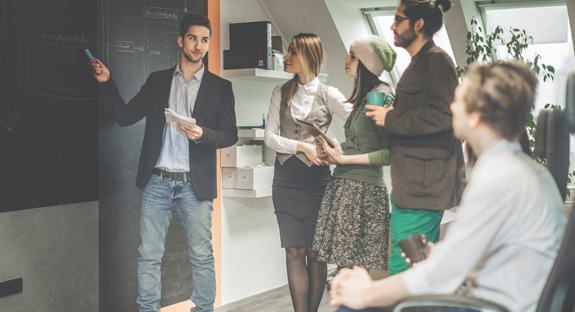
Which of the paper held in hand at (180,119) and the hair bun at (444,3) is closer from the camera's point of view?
the hair bun at (444,3)

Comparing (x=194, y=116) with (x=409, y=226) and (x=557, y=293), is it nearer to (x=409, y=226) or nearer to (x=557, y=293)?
(x=409, y=226)

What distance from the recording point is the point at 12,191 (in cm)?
238

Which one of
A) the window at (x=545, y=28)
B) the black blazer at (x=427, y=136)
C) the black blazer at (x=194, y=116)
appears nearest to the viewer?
the black blazer at (x=427, y=136)

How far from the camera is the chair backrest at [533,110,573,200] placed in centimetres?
140

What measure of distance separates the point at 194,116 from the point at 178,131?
0.40 feet

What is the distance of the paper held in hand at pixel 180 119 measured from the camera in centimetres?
268

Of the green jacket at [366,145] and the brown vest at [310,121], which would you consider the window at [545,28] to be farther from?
the green jacket at [366,145]

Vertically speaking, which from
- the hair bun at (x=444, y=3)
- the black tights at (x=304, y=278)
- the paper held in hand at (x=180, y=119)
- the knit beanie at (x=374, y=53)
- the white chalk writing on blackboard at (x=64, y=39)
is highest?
the hair bun at (x=444, y=3)

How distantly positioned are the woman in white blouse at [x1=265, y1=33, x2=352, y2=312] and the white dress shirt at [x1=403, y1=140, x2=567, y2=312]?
1.69m

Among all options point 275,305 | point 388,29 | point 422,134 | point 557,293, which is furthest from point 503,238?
point 388,29

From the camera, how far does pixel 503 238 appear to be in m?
1.16

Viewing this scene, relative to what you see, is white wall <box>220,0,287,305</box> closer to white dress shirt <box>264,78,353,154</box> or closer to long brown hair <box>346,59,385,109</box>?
white dress shirt <box>264,78,353,154</box>

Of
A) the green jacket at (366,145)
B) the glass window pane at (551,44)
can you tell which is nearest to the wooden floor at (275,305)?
the green jacket at (366,145)

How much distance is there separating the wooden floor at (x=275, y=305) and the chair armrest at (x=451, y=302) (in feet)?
7.95
